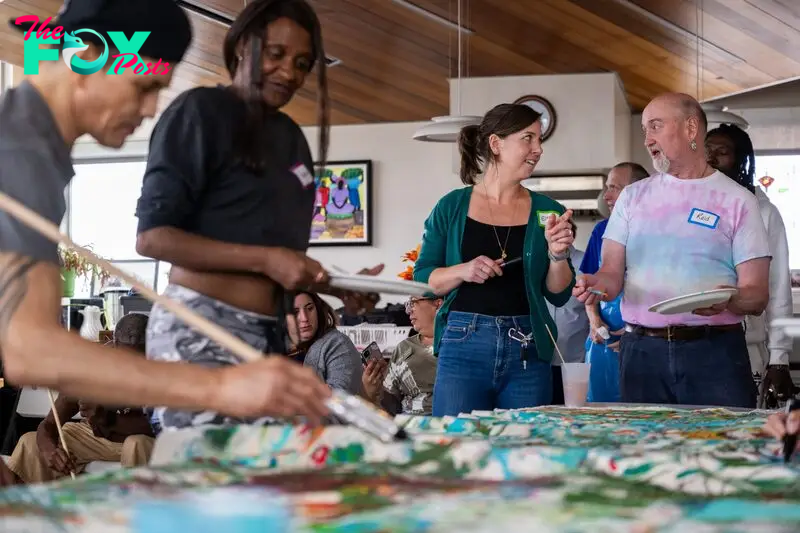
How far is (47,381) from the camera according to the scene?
1148mm

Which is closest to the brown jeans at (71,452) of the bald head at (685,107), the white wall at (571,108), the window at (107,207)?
the bald head at (685,107)

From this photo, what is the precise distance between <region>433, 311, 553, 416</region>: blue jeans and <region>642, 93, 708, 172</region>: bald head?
2.10 feet

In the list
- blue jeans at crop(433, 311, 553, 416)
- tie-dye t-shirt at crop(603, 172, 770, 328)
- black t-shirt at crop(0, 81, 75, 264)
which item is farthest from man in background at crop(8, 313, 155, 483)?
black t-shirt at crop(0, 81, 75, 264)

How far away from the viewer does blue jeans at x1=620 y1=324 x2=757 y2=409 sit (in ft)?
9.34

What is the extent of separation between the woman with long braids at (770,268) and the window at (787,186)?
499 centimetres

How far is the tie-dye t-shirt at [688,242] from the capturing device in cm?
286

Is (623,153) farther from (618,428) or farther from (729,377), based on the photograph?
(618,428)

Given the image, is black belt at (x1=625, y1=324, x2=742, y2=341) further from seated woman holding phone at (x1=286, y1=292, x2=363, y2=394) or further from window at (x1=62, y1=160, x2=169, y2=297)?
window at (x1=62, y1=160, x2=169, y2=297)

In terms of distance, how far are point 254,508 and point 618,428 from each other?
1061mm

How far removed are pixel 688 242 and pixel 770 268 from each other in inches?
27.0

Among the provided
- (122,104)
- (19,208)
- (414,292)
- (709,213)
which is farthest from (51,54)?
(709,213)

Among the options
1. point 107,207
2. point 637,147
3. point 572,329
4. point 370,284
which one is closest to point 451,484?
point 370,284

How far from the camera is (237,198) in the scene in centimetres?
166

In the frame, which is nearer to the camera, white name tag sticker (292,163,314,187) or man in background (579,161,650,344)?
white name tag sticker (292,163,314,187)
